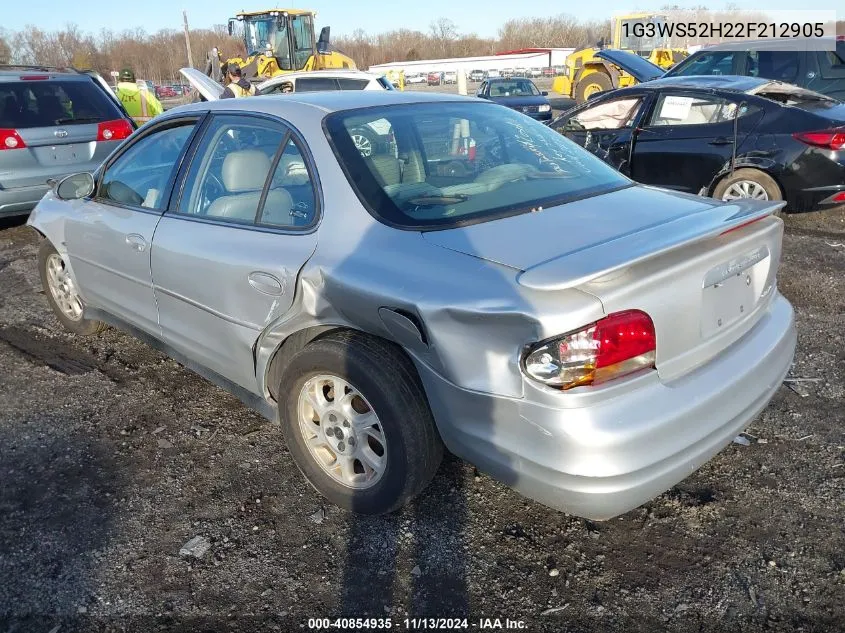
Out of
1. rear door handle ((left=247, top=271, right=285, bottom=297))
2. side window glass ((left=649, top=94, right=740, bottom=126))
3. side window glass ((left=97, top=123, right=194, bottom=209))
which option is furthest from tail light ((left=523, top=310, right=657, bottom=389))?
side window glass ((left=649, top=94, right=740, bottom=126))

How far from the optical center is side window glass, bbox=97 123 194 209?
3.52m

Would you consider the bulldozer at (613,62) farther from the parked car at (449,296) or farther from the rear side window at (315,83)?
the parked car at (449,296)

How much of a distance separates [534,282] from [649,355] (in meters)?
0.46

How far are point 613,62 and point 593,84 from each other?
5958 mm

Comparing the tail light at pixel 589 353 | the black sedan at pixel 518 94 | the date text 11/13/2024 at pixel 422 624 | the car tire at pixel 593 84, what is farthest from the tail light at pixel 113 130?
the car tire at pixel 593 84

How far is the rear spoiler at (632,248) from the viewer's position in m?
2.00

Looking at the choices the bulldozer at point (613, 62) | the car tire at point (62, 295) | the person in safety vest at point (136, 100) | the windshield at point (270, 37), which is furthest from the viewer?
the windshield at point (270, 37)

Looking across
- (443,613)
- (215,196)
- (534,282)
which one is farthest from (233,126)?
(443,613)

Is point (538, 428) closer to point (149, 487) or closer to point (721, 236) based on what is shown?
point (721, 236)

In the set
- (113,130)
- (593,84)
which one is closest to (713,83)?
(113,130)

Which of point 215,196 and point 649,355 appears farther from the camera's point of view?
point 215,196

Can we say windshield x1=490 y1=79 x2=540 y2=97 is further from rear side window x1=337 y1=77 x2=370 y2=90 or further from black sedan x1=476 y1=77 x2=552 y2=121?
rear side window x1=337 y1=77 x2=370 y2=90

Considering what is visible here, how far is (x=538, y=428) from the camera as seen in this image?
6.83 ft

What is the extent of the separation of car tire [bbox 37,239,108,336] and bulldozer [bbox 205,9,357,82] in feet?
49.0
